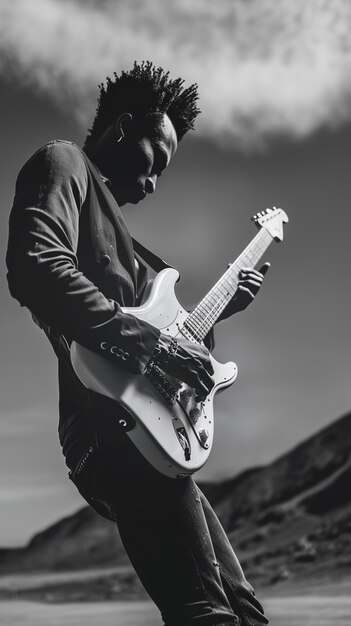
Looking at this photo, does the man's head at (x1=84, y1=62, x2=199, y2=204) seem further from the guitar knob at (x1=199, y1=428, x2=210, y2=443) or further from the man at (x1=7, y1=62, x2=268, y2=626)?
the guitar knob at (x1=199, y1=428, x2=210, y2=443)

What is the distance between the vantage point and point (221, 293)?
2.78 m

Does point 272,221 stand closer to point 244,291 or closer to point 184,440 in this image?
point 244,291

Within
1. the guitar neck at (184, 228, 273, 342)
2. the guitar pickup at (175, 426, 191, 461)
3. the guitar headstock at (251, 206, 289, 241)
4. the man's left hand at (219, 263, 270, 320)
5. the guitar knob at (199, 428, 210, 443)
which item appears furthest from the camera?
the guitar headstock at (251, 206, 289, 241)

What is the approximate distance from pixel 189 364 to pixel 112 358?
0.28m

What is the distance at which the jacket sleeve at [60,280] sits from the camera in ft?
7.02

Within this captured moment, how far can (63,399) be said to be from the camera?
7.77 ft

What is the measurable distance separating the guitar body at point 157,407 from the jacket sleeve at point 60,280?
5 cm

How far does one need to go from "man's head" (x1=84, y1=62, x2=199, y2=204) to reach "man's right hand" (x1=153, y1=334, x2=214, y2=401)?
23.9 inches

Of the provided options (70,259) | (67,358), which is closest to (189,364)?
(67,358)

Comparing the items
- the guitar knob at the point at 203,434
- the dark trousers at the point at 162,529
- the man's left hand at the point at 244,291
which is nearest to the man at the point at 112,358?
the dark trousers at the point at 162,529

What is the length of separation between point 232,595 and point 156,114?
1.56 m

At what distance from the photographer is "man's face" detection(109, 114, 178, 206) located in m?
2.64

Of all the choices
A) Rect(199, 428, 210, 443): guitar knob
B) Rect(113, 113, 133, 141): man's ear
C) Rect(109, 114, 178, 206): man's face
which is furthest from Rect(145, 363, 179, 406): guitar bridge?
Rect(113, 113, 133, 141): man's ear

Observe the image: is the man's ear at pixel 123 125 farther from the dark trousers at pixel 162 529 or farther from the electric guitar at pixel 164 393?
the dark trousers at pixel 162 529
